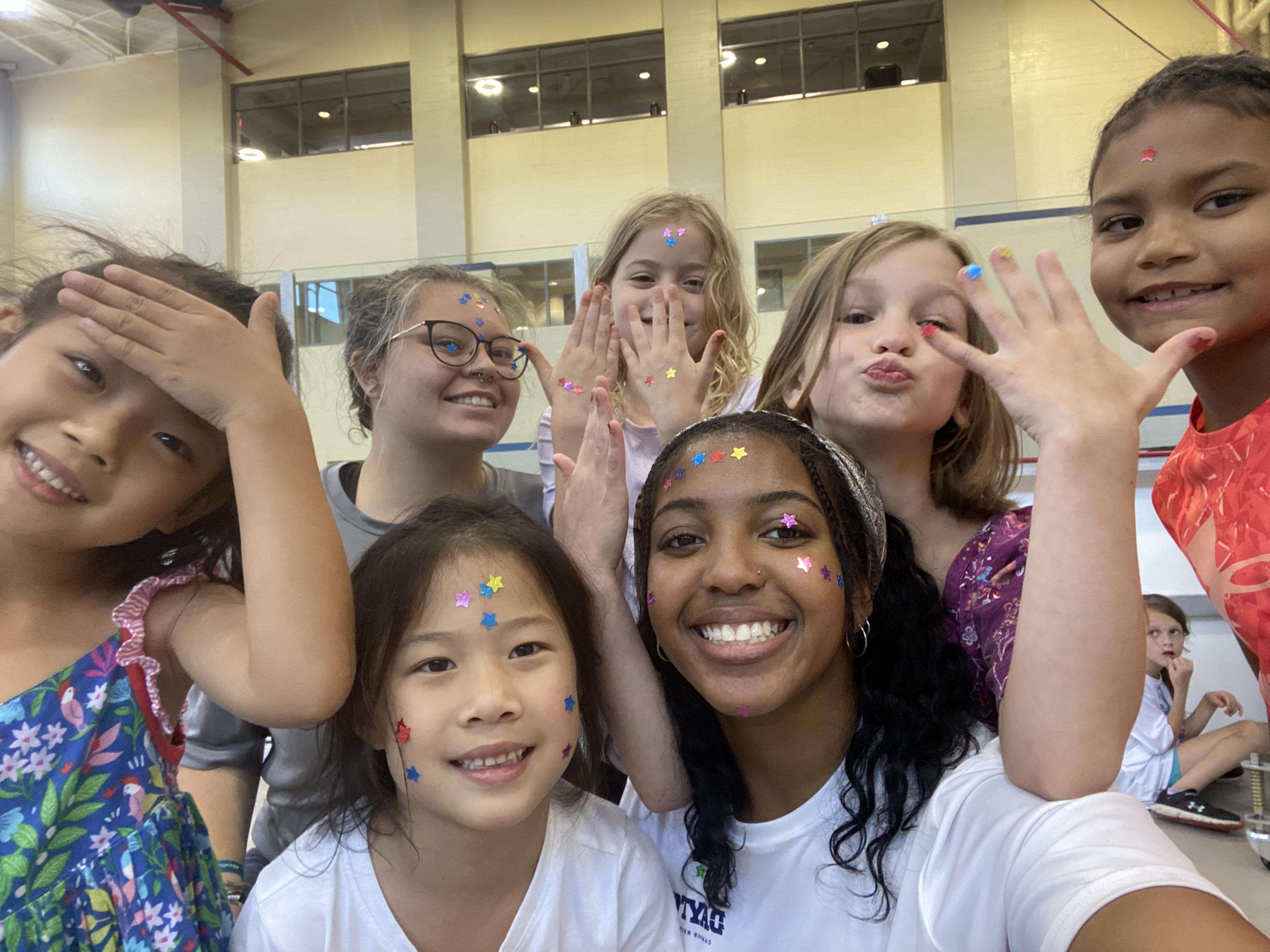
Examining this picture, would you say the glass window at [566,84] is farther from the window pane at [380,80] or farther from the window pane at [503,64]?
the window pane at [380,80]

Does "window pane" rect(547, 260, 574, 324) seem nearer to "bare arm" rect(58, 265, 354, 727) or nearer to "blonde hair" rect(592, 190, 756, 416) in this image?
"blonde hair" rect(592, 190, 756, 416)

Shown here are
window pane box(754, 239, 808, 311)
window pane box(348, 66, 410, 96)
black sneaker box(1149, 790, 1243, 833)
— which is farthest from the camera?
window pane box(348, 66, 410, 96)

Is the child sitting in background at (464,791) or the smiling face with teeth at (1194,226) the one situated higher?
the smiling face with teeth at (1194,226)

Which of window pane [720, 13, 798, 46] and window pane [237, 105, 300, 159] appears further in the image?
window pane [237, 105, 300, 159]

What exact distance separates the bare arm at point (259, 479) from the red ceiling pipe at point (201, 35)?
1120cm

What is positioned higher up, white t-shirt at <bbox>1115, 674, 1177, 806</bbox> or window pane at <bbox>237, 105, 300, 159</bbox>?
window pane at <bbox>237, 105, 300, 159</bbox>

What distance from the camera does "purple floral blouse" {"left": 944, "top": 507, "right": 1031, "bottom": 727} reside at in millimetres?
1329

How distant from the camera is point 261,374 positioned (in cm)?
111

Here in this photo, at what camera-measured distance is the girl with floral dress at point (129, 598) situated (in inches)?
42.4

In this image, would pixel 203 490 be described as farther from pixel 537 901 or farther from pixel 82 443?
pixel 537 901

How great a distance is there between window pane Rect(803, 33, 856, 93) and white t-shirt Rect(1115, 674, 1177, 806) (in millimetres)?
7825

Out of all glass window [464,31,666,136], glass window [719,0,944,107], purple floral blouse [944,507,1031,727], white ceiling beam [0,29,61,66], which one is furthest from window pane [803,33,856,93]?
purple floral blouse [944,507,1031,727]

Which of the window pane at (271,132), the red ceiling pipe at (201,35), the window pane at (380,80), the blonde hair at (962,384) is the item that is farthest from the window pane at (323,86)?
the blonde hair at (962,384)

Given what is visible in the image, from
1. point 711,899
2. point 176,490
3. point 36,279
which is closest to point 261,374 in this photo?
point 176,490
